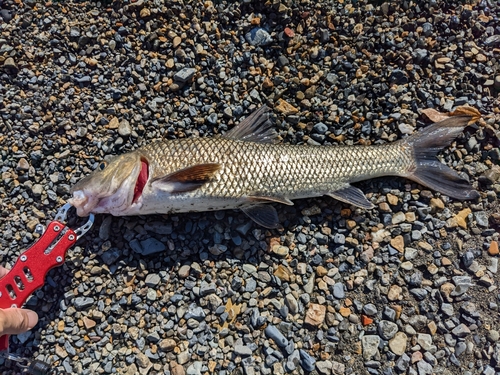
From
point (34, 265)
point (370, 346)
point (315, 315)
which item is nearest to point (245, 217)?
point (315, 315)

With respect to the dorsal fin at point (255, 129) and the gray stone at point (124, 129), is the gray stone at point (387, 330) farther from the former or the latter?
the gray stone at point (124, 129)

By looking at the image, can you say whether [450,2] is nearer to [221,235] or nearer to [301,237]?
[301,237]

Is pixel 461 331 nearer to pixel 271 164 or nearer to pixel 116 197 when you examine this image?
pixel 271 164

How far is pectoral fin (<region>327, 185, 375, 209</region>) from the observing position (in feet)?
12.0

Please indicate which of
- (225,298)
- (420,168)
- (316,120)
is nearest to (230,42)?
(316,120)

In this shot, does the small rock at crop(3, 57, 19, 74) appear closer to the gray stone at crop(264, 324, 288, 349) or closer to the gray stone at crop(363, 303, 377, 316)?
the gray stone at crop(264, 324, 288, 349)

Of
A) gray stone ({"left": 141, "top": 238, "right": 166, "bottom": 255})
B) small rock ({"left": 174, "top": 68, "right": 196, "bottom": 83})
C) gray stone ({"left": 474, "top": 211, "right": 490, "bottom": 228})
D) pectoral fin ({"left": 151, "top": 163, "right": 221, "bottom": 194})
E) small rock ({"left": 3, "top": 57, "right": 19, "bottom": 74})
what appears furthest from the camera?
small rock ({"left": 3, "top": 57, "right": 19, "bottom": 74})

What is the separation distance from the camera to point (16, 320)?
3.27 meters

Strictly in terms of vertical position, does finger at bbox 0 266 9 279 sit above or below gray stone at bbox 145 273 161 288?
above

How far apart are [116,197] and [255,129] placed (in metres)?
1.51

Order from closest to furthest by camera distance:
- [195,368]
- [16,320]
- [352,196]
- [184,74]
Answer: [16,320]
[195,368]
[352,196]
[184,74]

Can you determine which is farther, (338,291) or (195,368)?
(338,291)

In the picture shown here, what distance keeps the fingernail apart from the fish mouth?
3.30ft

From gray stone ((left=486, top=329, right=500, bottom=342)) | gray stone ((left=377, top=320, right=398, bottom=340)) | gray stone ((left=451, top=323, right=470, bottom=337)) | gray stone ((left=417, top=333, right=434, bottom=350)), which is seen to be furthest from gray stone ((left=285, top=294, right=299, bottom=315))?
gray stone ((left=486, top=329, right=500, bottom=342))
